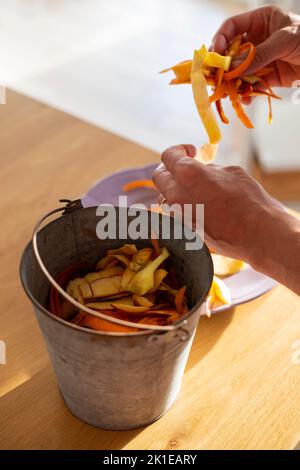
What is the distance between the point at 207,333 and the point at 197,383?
96 millimetres

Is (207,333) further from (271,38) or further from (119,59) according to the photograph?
(119,59)

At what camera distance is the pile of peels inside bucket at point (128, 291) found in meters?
0.79

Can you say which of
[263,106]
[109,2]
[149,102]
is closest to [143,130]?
[149,102]

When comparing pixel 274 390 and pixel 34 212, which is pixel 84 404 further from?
pixel 34 212

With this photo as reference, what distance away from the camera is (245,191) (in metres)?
0.90

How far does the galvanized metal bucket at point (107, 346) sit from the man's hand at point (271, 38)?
1.38 ft

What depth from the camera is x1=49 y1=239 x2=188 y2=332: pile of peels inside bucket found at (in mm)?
790

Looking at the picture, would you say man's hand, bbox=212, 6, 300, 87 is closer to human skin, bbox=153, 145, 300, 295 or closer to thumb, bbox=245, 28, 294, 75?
thumb, bbox=245, 28, 294, 75

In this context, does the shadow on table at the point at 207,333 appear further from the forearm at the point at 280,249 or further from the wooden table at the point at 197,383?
the forearm at the point at 280,249

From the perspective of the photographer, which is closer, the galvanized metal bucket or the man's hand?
the galvanized metal bucket

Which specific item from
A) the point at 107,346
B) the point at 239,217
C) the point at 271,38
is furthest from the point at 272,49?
the point at 107,346

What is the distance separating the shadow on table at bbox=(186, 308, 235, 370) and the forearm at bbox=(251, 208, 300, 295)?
0.13 metres

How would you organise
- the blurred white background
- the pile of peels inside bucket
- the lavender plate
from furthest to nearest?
1. the blurred white background
2. the lavender plate
3. the pile of peels inside bucket

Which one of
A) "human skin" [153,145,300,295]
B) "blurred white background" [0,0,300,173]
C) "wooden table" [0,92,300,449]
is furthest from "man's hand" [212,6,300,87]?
"blurred white background" [0,0,300,173]
